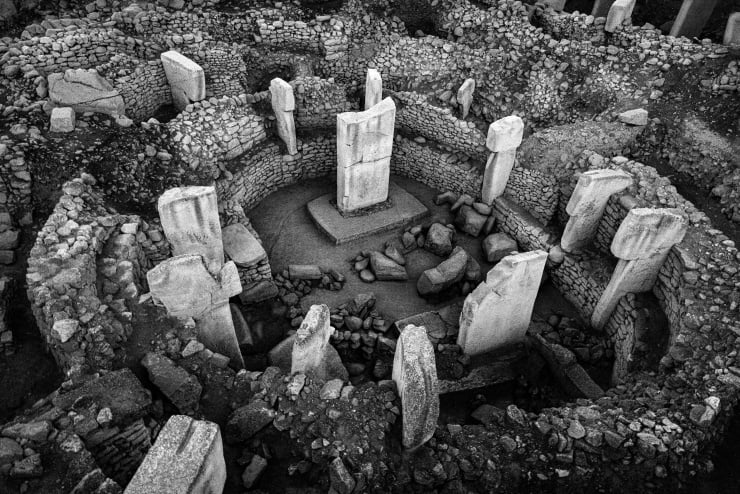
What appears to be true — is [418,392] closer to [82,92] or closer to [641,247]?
[641,247]

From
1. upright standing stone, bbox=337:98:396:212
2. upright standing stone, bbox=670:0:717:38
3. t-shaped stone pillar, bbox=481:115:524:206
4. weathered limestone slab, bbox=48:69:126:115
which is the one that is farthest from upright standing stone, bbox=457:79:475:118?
weathered limestone slab, bbox=48:69:126:115

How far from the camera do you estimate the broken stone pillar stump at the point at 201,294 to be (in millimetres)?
5973

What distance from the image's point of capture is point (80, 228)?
6918 millimetres

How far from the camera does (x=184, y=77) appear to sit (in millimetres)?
9625

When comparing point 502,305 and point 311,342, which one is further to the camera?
point 502,305

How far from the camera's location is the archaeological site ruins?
558 centimetres

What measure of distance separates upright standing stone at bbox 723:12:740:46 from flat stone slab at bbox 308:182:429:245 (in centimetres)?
654

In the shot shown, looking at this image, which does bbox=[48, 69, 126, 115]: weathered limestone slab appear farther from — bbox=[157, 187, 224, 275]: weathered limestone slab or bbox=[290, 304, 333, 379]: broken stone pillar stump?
bbox=[290, 304, 333, 379]: broken stone pillar stump

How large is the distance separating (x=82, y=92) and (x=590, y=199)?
27.4ft

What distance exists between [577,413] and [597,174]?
3.78 m

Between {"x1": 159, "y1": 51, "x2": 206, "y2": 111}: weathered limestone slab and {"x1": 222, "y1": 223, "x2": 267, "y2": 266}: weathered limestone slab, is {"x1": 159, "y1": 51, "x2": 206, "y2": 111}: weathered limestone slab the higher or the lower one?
the higher one

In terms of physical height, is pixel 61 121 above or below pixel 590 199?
above

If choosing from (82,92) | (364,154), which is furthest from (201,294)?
(82,92)

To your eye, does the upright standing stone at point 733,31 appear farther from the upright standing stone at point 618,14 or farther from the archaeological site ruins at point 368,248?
the upright standing stone at point 618,14
